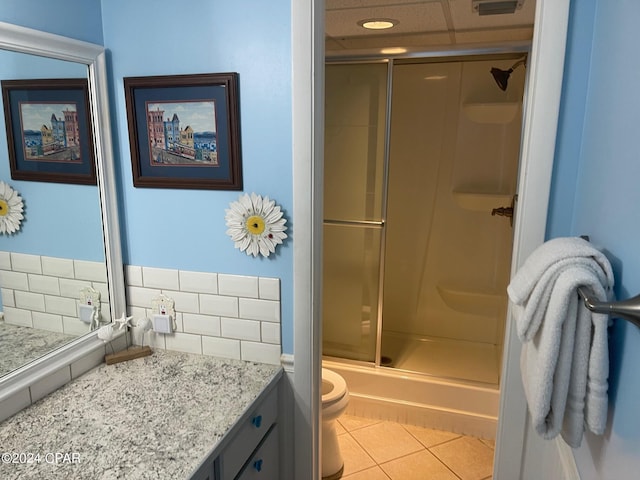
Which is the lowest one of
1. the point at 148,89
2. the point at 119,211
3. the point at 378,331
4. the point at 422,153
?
the point at 378,331

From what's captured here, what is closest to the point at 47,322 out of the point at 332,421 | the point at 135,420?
the point at 135,420

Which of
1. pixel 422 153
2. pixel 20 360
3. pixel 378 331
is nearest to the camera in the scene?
pixel 20 360

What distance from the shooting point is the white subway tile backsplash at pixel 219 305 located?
164 centimetres

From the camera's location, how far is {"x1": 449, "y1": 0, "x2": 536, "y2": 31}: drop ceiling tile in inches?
78.0

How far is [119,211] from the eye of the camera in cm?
168

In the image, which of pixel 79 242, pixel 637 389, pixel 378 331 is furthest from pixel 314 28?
pixel 378 331

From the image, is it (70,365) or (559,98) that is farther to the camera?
(70,365)

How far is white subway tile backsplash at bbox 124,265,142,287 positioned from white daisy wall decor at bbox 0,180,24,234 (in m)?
0.44

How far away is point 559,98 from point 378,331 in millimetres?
1848

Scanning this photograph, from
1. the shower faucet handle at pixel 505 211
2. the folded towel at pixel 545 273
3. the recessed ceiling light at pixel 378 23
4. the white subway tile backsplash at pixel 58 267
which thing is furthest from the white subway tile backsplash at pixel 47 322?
the shower faucet handle at pixel 505 211

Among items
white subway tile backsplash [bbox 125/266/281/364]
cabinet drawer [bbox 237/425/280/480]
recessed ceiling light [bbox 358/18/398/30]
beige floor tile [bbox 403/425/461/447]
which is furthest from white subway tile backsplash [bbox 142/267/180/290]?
beige floor tile [bbox 403/425/461/447]

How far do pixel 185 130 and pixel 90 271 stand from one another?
59 centimetres

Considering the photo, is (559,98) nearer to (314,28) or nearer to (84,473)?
(314,28)

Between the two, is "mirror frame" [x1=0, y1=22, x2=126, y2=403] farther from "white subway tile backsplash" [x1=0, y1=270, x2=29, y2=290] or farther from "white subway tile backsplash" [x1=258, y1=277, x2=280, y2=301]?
"white subway tile backsplash" [x1=258, y1=277, x2=280, y2=301]
